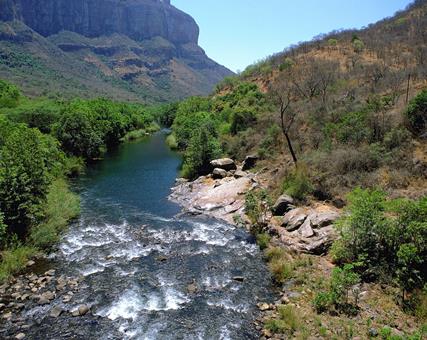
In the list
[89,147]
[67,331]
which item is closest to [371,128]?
[67,331]

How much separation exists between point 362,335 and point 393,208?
762cm

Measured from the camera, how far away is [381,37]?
295 ft

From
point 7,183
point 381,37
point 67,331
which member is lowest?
point 67,331

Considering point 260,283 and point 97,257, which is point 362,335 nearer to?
point 260,283

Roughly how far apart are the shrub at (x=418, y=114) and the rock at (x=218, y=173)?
68.4ft

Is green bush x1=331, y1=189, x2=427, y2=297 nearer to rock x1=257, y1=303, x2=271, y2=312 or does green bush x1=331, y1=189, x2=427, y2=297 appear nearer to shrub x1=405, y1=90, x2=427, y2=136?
rock x1=257, y1=303, x2=271, y2=312

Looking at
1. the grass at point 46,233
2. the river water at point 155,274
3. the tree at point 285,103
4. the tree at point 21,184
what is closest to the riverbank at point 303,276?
the river water at point 155,274

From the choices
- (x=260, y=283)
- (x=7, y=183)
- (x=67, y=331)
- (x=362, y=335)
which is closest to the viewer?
(x=362, y=335)

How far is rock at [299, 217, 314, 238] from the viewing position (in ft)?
87.8

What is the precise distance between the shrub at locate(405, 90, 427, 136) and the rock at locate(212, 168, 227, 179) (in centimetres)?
2085

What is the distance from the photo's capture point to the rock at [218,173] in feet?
149

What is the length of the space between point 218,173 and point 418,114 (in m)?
22.5

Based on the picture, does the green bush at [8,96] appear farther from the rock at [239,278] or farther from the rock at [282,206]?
the rock at [239,278]

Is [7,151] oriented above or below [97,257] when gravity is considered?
above
